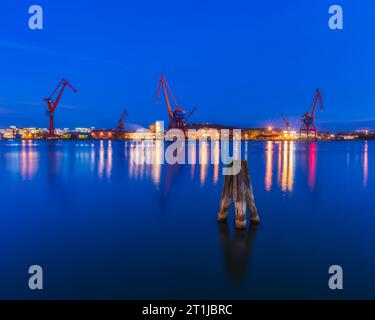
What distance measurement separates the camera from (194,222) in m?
8.07

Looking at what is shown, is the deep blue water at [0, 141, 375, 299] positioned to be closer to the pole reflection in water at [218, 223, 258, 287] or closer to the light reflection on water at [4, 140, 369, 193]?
the pole reflection in water at [218, 223, 258, 287]

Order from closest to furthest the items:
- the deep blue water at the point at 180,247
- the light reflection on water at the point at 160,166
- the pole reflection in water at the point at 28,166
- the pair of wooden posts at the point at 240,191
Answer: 1. the deep blue water at the point at 180,247
2. the pair of wooden posts at the point at 240,191
3. the light reflection on water at the point at 160,166
4. the pole reflection in water at the point at 28,166

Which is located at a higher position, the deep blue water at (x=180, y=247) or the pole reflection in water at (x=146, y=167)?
the pole reflection in water at (x=146, y=167)

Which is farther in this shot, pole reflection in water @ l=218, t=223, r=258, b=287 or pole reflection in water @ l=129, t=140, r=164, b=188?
pole reflection in water @ l=129, t=140, r=164, b=188

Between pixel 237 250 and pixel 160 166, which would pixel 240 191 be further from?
pixel 160 166

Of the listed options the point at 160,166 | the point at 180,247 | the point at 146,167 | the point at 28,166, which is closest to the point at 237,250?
the point at 180,247

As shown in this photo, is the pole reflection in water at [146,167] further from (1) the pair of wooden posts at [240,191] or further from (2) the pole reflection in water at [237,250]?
(2) the pole reflection in water at [237,250]

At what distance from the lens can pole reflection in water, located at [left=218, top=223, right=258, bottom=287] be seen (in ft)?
16.6

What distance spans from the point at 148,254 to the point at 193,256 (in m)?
0.68

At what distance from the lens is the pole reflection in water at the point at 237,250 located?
199 inches

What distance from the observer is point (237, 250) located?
5961 mm

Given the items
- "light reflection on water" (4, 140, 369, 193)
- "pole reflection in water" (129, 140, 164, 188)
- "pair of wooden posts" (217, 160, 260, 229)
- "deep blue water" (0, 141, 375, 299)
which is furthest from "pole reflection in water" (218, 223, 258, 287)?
"pole reflection in water" (129, 140, 164, 188)

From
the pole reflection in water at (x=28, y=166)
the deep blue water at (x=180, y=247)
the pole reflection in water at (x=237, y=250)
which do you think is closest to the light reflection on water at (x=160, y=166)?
the pole reflection in water at (x=28, y=166)
